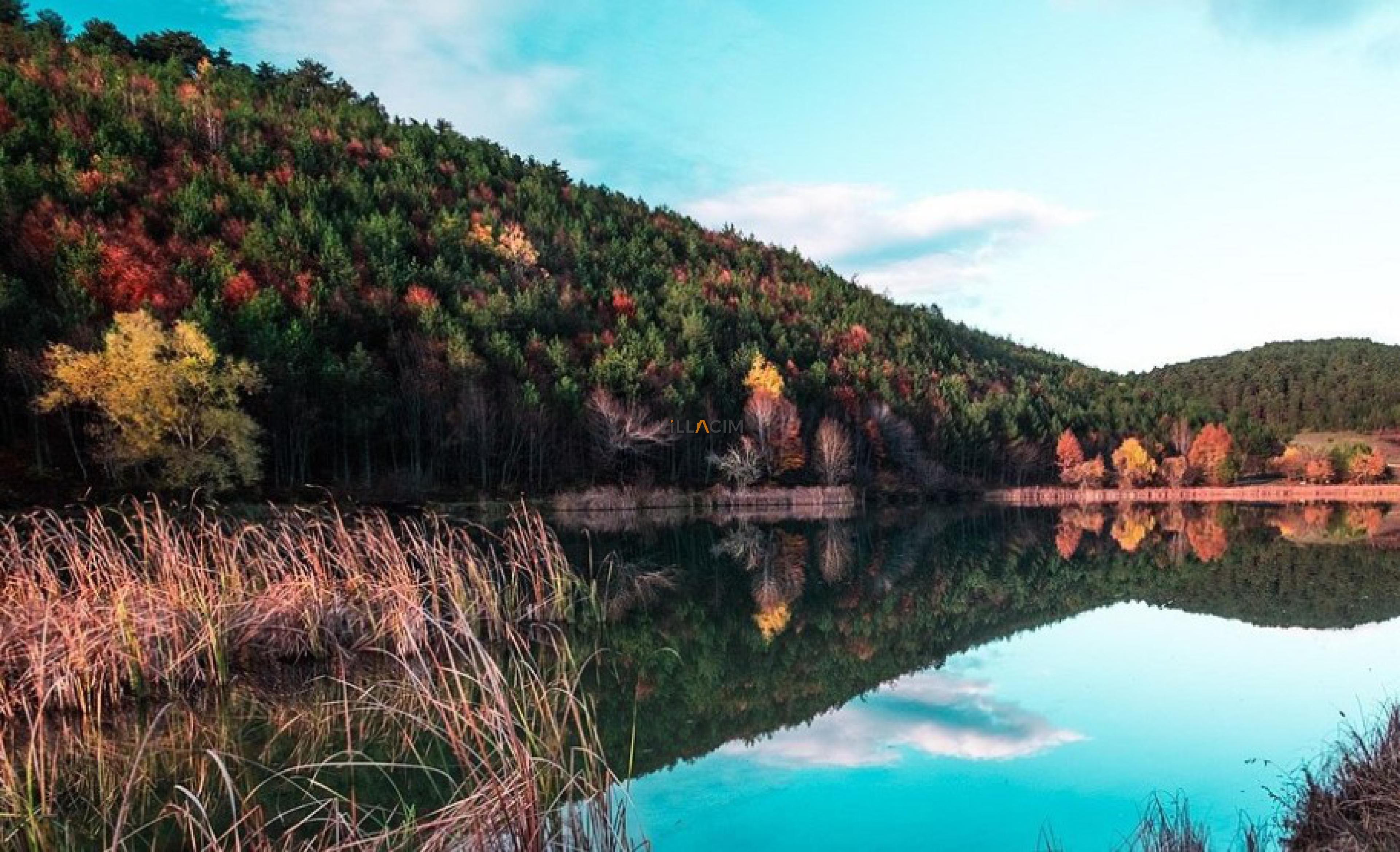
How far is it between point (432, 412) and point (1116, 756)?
45.8 meters

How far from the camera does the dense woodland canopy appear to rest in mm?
45500

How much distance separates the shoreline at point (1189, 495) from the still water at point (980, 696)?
47.5m

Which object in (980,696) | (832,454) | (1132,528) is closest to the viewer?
(980,696)

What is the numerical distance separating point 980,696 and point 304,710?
840cm

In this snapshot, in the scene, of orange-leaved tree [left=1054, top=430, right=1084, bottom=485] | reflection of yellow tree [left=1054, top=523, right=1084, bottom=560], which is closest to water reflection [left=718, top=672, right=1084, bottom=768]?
reflection of yellow tree [left=1054, top=523, right=1084, bottom=560]

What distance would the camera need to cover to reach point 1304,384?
14312cm

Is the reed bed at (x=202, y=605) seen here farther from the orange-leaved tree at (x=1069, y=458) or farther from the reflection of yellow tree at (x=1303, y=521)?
the orange-leaved tree at (x=1069, y=458)

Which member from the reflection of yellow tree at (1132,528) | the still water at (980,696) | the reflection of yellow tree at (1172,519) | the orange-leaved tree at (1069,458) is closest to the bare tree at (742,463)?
the reflection of yellow tree at (1132,528)

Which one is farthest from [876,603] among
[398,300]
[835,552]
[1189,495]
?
[1189,495]

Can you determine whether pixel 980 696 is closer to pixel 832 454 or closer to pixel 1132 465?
pixel 832 454

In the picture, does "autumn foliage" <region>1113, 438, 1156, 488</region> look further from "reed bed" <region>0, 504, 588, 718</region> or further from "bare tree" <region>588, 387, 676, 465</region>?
"reed bed" <region>0, 504, 588, 718</region>

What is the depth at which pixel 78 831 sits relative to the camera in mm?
6258

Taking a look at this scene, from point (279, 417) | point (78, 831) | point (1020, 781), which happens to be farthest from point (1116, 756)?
point (279, 417)

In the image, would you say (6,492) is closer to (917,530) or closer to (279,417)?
(279,417)
